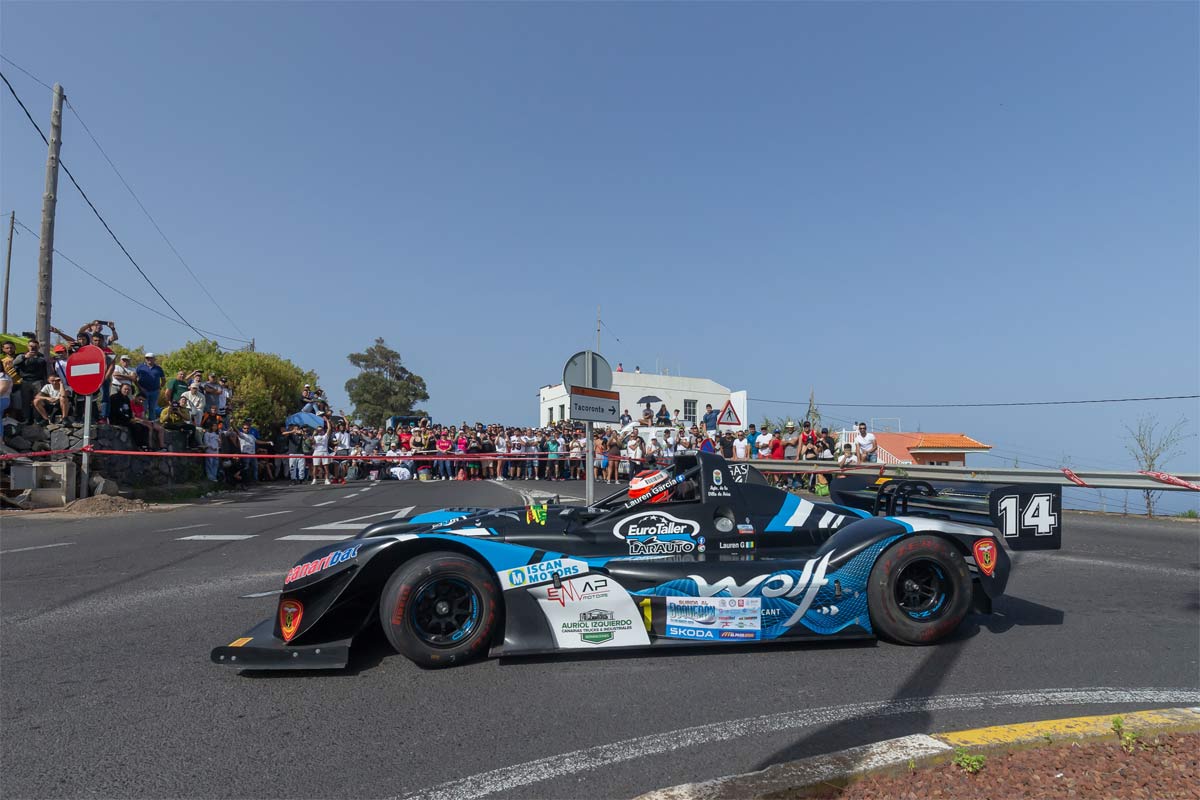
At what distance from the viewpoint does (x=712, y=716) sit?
143 inches

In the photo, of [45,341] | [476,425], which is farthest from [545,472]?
[45,341]

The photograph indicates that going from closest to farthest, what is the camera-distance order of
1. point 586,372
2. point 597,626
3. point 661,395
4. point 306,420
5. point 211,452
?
point 597,626 < point 586,372 < point 211,452 < point 306,420 < point 661,395

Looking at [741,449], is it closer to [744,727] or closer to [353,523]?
[353,523]

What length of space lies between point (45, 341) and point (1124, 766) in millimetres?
18720

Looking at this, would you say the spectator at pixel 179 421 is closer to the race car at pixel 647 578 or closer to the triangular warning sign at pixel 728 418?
the triangular warning sign at pixel 728 418

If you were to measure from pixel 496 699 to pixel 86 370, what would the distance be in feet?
41.0

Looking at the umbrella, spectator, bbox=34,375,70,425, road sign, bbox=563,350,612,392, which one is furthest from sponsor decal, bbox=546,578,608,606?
the umbrella

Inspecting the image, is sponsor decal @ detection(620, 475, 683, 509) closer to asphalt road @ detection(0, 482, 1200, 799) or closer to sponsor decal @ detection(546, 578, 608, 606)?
sponsor decal @ detection(546, 578, 608, 606)

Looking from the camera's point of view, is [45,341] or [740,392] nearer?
[45,341]

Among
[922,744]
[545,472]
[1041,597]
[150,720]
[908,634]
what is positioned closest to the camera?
[922,744]

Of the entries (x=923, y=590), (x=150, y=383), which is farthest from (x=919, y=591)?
(x=150, y=383)

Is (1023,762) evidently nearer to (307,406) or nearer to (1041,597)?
(1041,597)

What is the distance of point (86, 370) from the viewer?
42.5 feet

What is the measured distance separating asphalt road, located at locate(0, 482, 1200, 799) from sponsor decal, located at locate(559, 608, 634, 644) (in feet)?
0.59
